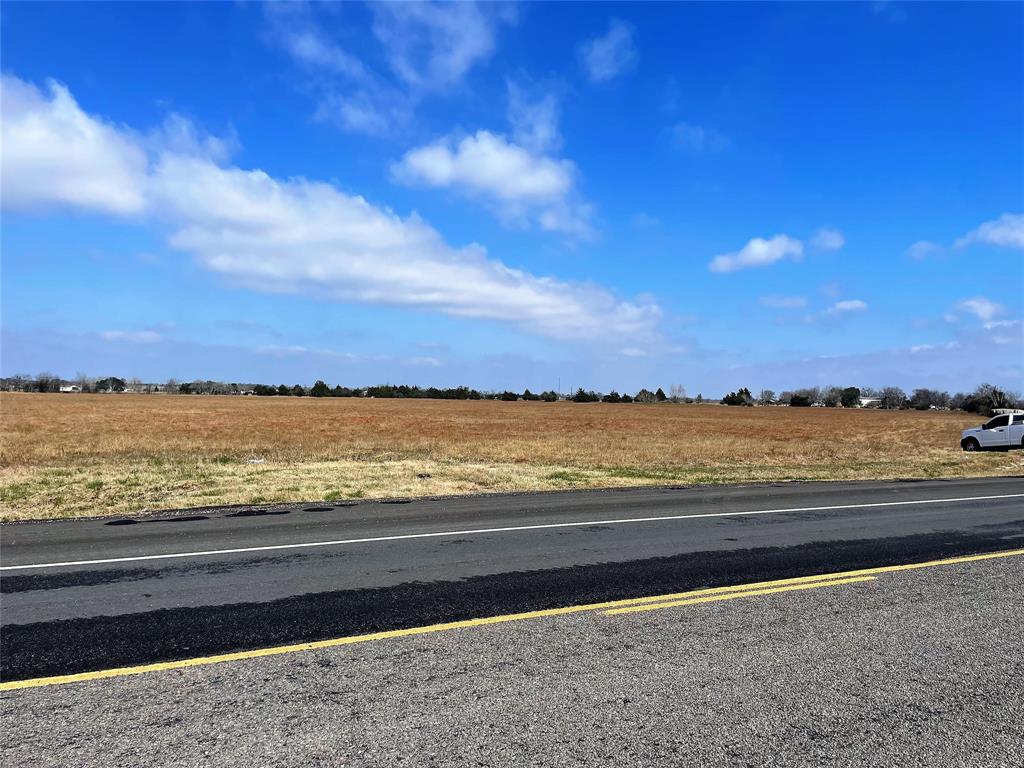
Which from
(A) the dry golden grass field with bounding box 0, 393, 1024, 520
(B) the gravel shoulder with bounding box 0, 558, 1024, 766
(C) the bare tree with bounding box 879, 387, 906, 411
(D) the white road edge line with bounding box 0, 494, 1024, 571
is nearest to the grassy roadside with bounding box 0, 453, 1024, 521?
(A) the dry golden grass field with bounding box 0, 393, 1024, 520

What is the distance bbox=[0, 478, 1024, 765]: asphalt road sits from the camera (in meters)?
3.59

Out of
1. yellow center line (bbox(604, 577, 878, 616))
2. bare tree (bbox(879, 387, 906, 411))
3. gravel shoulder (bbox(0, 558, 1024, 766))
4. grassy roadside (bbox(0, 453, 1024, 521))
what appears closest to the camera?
gravel shoulder (bbox(0, 558, 1024, 766))

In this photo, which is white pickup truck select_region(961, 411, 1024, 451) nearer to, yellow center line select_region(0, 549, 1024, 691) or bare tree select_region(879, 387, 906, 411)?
yellow center line select_region(0, 549, 1024, 691)

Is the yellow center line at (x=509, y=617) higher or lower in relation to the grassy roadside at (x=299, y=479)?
higher

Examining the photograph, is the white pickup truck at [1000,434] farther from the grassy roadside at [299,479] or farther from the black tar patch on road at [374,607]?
the black tar patch on road at [374,607]

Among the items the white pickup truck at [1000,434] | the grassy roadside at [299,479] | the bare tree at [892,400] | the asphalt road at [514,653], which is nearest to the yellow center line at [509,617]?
the asphalt road at [514,653]

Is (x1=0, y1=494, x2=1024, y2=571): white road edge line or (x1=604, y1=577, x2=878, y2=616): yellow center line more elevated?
(x1=604, y1=577, x2=878, y2=616): yellow center line

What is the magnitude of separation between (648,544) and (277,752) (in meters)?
6.21

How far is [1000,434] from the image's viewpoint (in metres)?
29.5

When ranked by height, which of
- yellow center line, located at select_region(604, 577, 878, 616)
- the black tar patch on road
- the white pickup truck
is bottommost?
the black tar patch on road

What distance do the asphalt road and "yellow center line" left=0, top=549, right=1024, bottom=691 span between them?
0.11m

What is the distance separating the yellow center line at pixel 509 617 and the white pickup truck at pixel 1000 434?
26.1 metres

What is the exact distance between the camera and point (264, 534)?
9836 mm

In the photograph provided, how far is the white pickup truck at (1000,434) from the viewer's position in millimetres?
28969
